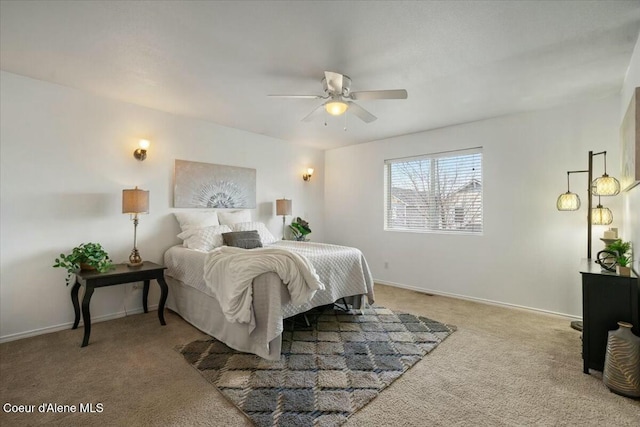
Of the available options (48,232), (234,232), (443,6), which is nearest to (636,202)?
(443,6)

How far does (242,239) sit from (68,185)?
1.86 meters

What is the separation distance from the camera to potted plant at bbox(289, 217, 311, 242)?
5176 millimetres

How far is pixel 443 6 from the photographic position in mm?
1825

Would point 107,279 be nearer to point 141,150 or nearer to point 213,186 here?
point 141,150

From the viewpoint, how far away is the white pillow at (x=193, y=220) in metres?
3.78

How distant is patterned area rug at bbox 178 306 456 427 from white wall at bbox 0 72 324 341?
1.58m

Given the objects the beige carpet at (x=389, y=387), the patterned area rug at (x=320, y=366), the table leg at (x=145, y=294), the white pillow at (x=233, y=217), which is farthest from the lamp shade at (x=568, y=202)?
the table leg at (x=145, y=294)

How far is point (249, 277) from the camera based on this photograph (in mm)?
2391

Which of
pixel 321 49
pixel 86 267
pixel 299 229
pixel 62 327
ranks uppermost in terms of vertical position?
pixel 321 49

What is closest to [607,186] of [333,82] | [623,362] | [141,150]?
[623,362]

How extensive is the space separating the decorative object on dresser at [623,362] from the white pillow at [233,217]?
154 inches

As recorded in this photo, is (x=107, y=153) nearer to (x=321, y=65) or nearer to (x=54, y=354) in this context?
(x=54, y=354)

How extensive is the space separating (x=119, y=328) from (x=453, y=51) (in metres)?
4.04

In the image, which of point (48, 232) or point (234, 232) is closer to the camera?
point (48, 232)
